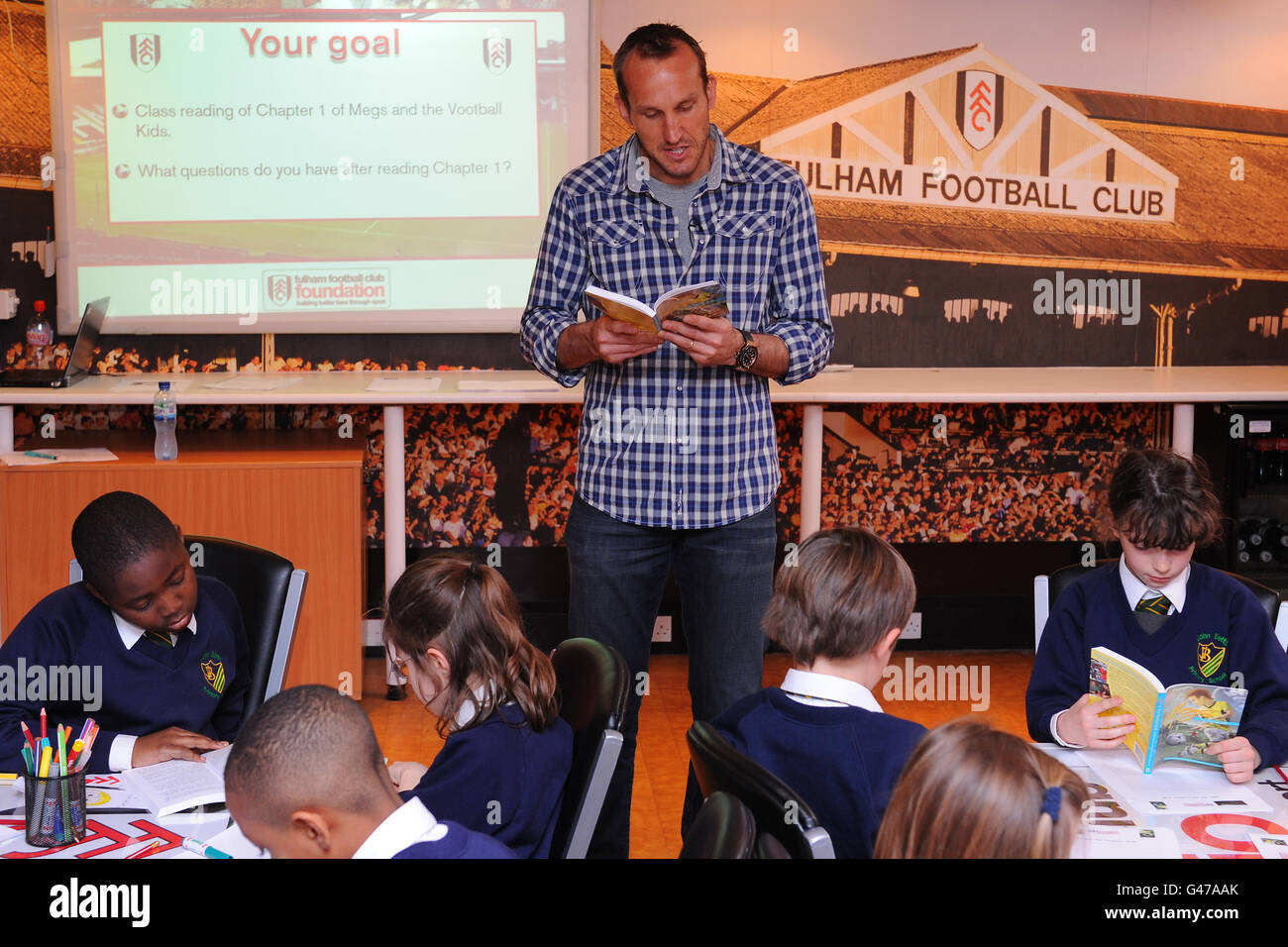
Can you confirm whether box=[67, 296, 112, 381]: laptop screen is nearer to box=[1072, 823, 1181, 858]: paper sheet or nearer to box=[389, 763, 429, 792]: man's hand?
box=[389, 763, 429, 792]: man's hand

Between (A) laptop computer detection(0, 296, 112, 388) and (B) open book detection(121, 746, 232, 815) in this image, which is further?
(A) laptop computer detection(0, 296, 112, 388)

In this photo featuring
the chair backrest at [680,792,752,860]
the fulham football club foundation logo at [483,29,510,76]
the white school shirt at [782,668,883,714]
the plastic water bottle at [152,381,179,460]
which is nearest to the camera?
the chair backrest at [680,792,752,860]

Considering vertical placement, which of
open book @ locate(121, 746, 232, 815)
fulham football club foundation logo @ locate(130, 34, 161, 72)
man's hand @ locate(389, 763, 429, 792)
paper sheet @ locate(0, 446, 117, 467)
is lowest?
man's hand @ locate(389, 763, 429, 792)

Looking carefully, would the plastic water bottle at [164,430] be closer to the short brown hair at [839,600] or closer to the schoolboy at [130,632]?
the schoolboy at [130,632]

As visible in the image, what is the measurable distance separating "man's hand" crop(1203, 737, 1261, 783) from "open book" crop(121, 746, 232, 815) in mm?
1359

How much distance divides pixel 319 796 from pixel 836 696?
26.3 inches

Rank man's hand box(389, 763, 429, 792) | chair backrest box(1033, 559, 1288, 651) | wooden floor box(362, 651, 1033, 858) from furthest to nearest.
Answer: wooden floor box(362, 651, 1033, 858) < chair backrest box(1033, 559, 1288, 651) < man's hand box(389, 763, 429, 792)

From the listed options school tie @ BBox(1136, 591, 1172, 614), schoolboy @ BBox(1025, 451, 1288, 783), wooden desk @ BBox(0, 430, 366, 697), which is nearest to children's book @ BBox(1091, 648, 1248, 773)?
schoolboy @ BBox(1025, 451, 1288, 783)

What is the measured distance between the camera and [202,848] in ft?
5.18

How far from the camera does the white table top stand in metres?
3.93

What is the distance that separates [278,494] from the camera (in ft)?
13.0
